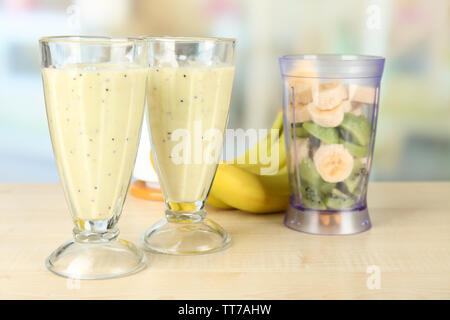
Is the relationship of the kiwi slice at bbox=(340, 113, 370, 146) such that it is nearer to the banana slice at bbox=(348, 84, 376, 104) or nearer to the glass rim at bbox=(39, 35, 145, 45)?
the banana slice at bbox=(348, 84, 376, 104)

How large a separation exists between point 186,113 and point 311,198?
0.23 metres

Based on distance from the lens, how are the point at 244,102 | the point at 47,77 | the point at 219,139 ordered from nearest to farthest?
1. the point at 47,77
2. the point at 219,139
3. the point at 244,102

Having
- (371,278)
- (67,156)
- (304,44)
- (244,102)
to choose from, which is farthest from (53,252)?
(304,44)

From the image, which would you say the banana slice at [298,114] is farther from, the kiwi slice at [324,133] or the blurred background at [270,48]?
the blurred background at [270,48]

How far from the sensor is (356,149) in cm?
88

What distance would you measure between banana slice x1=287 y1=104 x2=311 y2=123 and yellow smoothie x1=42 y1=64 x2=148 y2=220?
244 millimetres

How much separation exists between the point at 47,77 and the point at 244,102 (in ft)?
5.43

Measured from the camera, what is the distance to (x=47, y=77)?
0.71 meters

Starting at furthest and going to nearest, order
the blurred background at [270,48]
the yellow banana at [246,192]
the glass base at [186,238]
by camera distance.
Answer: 1. the blurred background at [270,48]
2. the yellow banana at [246,192]
3. the glass base at [186,238]

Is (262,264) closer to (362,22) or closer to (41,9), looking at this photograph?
(362,22)

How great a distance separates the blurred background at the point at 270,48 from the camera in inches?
92.1

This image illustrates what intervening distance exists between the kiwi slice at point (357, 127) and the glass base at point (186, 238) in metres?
0.22

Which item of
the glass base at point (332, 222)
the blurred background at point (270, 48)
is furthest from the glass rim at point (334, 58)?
the blurred background at point (270, 48)

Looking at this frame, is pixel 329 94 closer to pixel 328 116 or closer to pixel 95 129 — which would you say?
pixel 328 116
